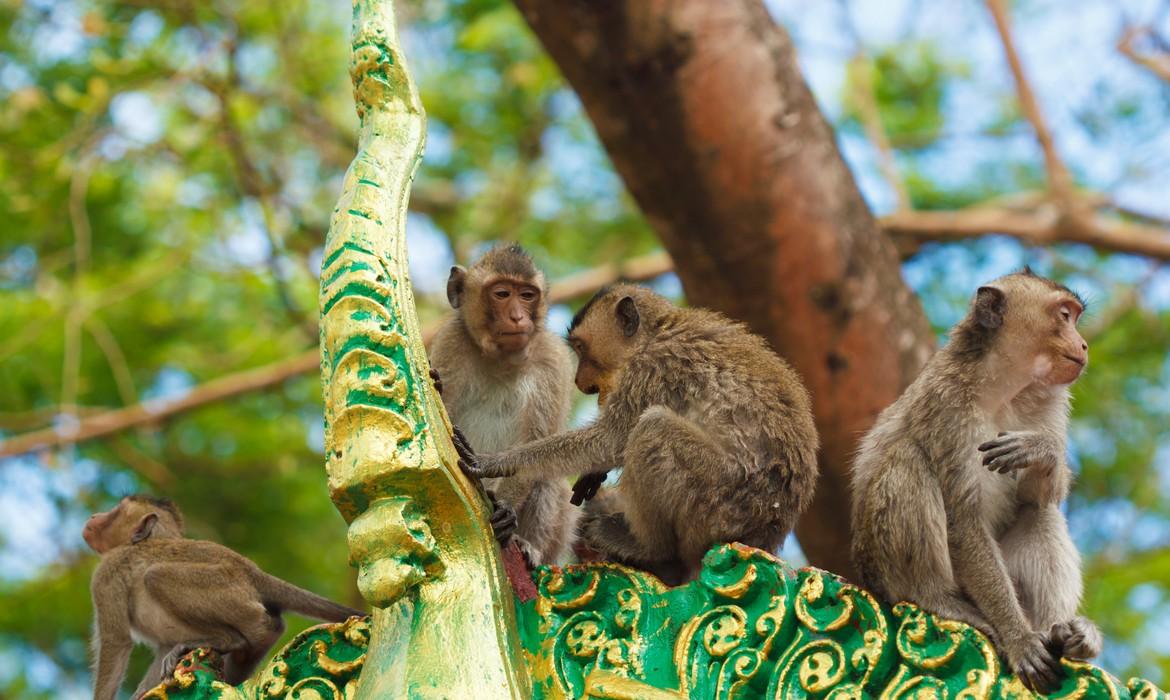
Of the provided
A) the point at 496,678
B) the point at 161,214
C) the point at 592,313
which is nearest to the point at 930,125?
the point at 161,214

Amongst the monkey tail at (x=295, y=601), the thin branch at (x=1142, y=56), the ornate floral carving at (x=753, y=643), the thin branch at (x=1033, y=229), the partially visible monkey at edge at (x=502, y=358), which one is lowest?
the ornate floral carving at (x=753, y=643)

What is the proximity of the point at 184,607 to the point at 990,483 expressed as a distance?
2346 millimetres

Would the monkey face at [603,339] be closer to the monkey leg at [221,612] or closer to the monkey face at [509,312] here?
the monkey face at [509,312]

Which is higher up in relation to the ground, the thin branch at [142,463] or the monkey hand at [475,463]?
the thin branch at [142,463]

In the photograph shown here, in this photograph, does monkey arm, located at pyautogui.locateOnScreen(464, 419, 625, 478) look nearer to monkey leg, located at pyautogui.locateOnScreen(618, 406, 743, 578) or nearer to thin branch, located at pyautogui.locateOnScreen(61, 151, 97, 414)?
monkey leg, located at pyautogui.locateOnScreen(618, 406, 743, 578)

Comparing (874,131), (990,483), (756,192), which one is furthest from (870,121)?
(990,483)

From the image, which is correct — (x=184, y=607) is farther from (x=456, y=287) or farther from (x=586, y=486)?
(x=456, y=287)

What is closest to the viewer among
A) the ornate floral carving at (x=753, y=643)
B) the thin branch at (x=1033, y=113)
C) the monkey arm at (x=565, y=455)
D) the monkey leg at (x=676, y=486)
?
the ornate floral carving at (x=753, y=643)

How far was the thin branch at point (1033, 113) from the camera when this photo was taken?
26.8 feet

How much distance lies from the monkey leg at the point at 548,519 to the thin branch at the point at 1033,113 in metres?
3.84

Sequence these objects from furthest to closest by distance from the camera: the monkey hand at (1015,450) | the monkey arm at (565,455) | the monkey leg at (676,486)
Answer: the monkey arm at (565,455)
the monkey leg at (676,486)
the monkey hand at (1015,450)

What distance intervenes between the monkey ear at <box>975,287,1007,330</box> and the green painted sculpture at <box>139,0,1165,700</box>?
112 centimetres

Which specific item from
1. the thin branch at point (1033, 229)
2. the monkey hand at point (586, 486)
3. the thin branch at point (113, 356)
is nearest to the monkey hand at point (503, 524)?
the monkey hand at point (586, 486)

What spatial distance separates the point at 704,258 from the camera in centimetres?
696
